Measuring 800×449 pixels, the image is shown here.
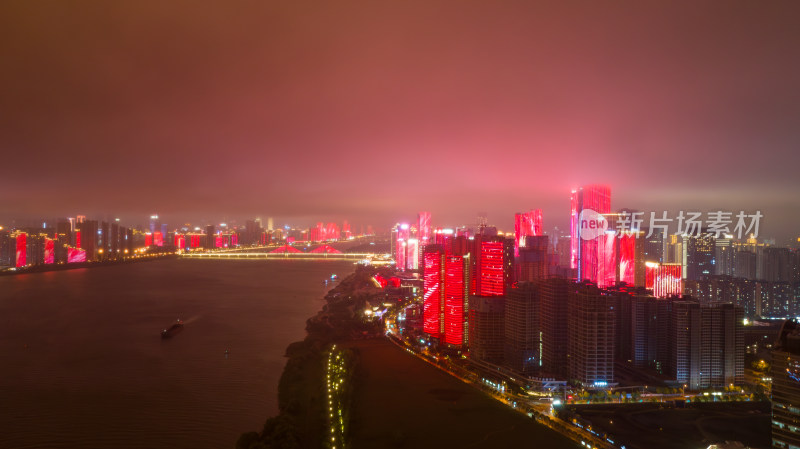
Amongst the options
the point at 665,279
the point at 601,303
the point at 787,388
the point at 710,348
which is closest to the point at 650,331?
the point at 710,348

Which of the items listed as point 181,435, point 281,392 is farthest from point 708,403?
point 181,435

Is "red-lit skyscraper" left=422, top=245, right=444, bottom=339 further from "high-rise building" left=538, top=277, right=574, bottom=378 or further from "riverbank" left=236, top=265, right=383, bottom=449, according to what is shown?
"high-rise building" left=538, top=277, right=574, bottom=378

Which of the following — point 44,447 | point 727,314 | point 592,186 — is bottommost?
point 44,447

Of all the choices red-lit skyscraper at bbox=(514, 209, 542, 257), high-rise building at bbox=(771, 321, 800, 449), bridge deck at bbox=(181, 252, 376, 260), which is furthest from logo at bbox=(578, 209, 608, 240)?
bridge deck at bbox=(181, 252, 376, 260)

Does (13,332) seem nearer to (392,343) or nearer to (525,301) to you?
(392,343)

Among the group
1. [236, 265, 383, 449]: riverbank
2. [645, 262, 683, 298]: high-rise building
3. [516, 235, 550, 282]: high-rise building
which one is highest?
→ [516, 235, 550, 282]: high-rise building

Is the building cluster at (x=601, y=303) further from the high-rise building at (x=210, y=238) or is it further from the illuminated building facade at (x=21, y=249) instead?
the high-rise building at (x=210, y=238)
